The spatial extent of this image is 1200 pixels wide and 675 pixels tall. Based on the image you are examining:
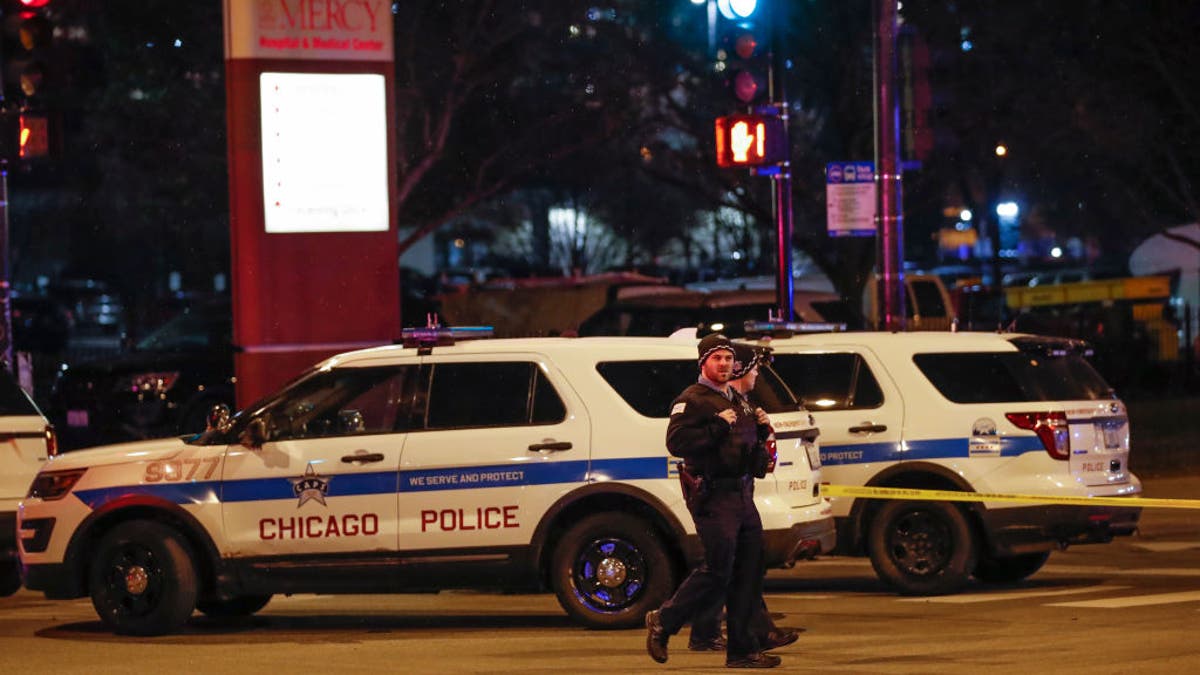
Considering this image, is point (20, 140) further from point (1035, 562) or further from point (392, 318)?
point (1035, 562)

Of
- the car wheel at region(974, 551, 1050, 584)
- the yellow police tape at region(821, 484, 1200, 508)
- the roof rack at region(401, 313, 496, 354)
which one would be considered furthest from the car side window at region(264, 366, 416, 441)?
the car wheel at region(974, 551, 1050, 584)

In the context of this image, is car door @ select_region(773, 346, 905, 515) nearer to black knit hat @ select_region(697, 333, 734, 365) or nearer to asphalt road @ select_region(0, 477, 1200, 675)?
asphalt road @ select_region(0, 477, 1200, 675)

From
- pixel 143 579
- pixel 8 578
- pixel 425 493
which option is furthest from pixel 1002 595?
pixel 8 578

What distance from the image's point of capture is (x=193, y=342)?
75.2 ft

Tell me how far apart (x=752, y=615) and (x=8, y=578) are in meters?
6.60

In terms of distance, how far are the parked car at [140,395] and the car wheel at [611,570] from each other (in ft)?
37.7

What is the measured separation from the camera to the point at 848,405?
1220 centimetres

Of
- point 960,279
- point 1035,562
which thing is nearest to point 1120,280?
point 960,279

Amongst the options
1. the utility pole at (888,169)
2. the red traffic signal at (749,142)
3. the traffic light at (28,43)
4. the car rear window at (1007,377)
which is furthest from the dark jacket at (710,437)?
the traffic light at (28,43)

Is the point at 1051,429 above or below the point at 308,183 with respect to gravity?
below

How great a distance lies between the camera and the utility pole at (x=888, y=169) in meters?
16.2

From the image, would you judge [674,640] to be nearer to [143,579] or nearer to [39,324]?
[143,579]

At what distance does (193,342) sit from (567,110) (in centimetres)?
1039

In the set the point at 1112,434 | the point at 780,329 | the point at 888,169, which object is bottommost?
the point at 1112,434
